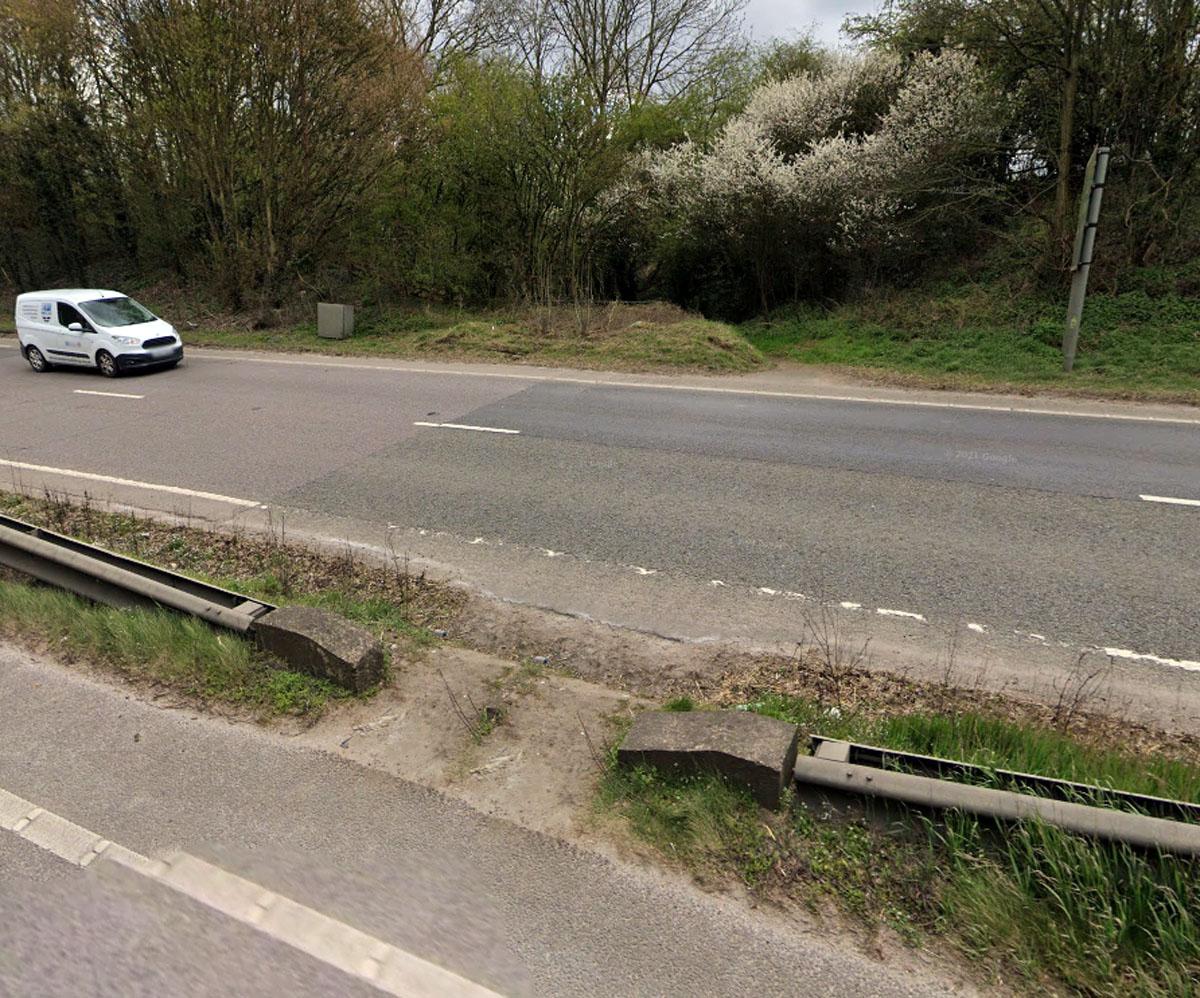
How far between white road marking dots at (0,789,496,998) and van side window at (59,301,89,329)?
50.6 feet

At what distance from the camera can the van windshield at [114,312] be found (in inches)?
622

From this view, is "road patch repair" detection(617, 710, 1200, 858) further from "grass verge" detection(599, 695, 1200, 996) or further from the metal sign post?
the metal sign post

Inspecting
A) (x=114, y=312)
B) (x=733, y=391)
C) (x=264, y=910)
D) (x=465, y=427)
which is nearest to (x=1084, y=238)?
(x=733, y=391)

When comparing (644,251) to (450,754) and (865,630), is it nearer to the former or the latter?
(865,630)

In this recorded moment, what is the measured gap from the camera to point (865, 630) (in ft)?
16.3

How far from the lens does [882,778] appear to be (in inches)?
116

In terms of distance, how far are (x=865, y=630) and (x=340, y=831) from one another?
330 centimetres

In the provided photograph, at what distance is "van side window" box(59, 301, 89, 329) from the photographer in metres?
15.7

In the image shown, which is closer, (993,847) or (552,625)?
(993,847)

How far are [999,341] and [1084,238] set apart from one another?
101 inches

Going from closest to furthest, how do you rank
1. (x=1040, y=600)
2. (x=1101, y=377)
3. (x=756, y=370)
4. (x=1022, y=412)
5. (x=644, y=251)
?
(x=1040, y=600) → (x=1022, y=412) → (x=1101, y=377) → (x=756, y=370) → (x=644, y=251)

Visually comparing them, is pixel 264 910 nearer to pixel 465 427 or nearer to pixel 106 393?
pixel 465 427

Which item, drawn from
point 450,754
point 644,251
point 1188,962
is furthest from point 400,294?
point 1188,962

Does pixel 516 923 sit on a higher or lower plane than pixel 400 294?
lower
